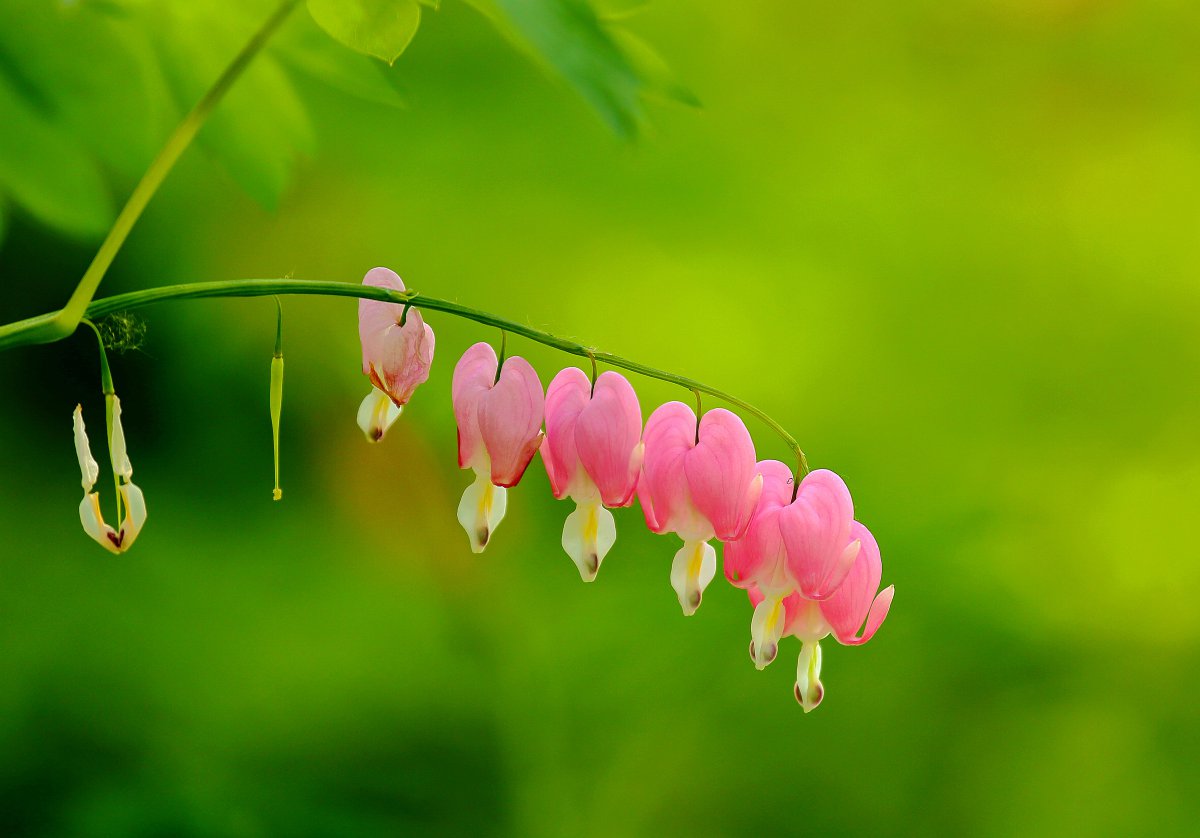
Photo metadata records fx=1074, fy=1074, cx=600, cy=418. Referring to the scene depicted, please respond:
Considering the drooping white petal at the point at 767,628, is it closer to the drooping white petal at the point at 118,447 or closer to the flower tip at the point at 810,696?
the flower tip at the point at 810,696

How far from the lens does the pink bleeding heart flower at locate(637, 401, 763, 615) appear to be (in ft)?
2.52

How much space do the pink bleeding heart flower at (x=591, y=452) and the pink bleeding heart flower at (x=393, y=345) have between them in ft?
0.32

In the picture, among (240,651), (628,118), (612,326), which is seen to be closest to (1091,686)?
(612,326)

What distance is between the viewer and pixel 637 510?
2283 millimetres

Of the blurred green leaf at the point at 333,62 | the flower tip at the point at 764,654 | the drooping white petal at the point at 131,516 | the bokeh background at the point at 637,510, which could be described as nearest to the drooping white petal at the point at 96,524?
the drooping white petal at the point at 131,516

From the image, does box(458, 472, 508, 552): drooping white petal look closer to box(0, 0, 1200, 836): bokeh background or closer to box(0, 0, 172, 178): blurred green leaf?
box(0, 0, 172, 178): blurred green leaf

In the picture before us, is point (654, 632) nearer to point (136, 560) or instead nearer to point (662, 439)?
point (136, 560)

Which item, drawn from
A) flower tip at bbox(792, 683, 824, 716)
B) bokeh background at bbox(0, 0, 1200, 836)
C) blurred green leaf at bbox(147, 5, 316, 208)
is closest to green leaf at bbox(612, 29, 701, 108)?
blurred green leaf at bbox(147, 5, 316, 208)

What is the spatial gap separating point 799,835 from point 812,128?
160 centimetres

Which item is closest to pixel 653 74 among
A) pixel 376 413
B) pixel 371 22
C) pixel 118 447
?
pixel 371 22

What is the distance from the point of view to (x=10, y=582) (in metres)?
2.20

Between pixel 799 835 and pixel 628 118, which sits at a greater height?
pixel 628 118

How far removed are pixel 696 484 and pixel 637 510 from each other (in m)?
1.52

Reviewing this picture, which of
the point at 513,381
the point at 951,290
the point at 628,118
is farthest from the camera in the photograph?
the point at 951,290
